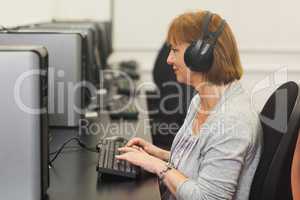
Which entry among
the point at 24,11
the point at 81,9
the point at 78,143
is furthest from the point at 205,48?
the point at 81,9

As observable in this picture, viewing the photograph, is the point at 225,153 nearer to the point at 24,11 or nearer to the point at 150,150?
the point at 150,150

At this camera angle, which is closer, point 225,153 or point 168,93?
point 225,153

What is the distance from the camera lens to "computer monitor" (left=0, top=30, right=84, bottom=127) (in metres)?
1.76

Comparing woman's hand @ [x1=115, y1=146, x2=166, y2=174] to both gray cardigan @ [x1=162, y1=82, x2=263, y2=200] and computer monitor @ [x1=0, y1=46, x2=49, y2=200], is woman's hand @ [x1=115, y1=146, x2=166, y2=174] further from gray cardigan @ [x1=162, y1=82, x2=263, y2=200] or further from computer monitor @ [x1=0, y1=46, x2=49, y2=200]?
computer monitor @ [x1=0, y1=46, x2=49, y2=200]

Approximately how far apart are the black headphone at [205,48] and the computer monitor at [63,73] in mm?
716

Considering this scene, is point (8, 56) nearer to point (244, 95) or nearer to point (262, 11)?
point (244, 95)

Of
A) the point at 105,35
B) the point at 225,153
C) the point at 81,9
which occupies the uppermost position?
the point at 81,9

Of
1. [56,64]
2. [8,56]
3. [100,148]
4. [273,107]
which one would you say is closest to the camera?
[8,56]

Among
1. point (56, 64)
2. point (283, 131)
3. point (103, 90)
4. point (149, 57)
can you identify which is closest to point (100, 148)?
point (56, 64)

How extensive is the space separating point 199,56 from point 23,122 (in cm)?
46

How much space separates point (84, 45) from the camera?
189cm

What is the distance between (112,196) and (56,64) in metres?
0.76

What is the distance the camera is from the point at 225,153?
43.8 inches

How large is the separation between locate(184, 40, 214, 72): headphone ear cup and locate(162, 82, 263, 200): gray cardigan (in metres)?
0.09
